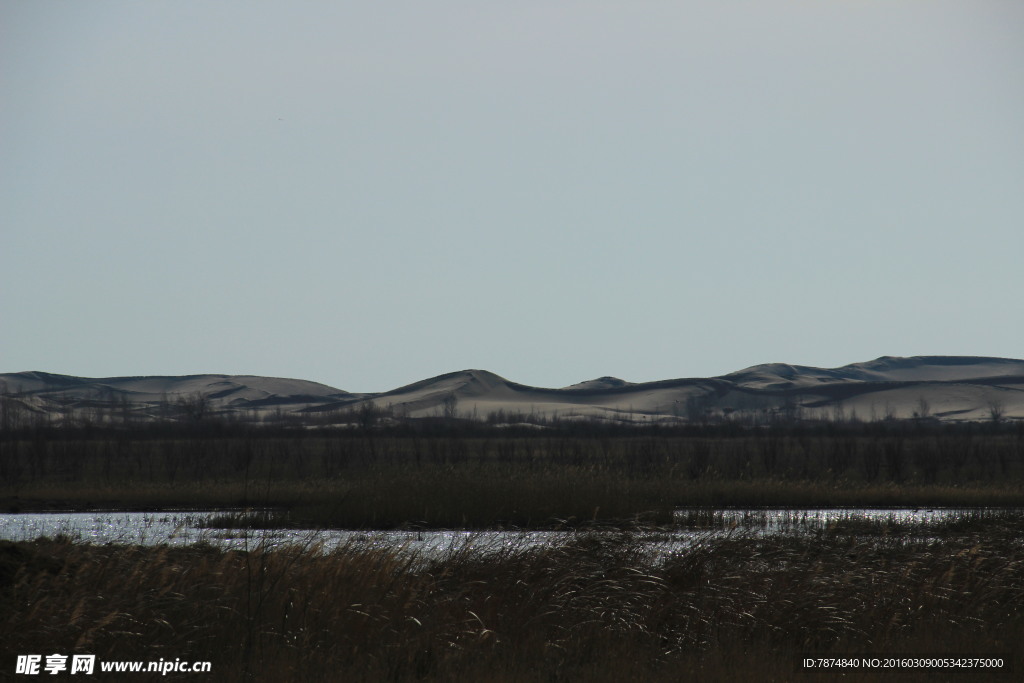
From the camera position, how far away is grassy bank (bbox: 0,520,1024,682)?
947 cm

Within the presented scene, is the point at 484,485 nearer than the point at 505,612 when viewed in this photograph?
No

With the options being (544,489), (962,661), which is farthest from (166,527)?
(962,661)

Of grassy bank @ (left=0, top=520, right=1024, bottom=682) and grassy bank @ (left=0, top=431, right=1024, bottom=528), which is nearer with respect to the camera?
grassy bank @ (left=0, top=520, right=1024, bottom=682)

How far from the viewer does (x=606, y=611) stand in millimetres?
11766

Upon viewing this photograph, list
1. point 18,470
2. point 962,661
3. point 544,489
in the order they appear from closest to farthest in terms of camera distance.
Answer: point 962,661 < point 544,489 < point 18,470

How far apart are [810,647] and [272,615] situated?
247 inches

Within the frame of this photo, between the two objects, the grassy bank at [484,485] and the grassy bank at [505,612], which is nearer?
the grassy bank at [505,612]

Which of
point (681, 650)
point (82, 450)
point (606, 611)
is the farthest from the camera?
point (82, 450)

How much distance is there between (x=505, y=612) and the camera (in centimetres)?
1179

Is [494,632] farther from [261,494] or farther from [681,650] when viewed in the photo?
[261,494]

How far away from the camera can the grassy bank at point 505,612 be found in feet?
31.1

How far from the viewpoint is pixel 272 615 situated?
1059 centimetres

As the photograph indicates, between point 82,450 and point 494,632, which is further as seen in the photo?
point 82,450

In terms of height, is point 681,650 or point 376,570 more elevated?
point 376,570
